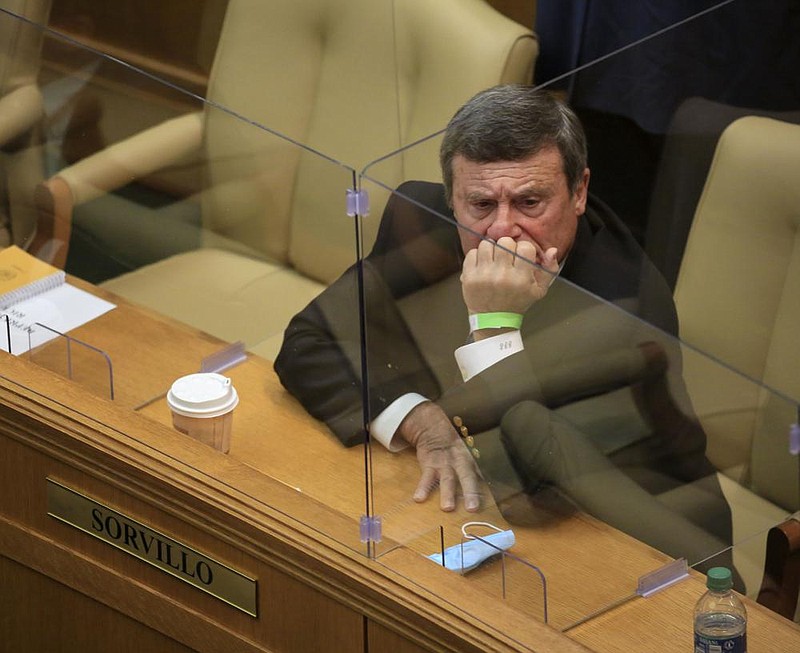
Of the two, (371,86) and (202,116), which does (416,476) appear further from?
(371,86)

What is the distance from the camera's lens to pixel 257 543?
177 cm

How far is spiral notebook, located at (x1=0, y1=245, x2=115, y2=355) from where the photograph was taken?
7.00ft

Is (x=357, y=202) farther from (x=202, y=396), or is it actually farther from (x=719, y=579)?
(x=719, y=579)

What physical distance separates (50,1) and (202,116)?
1.22m

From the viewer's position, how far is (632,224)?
2.35m

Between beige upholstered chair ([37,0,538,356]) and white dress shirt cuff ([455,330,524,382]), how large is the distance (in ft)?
0.56

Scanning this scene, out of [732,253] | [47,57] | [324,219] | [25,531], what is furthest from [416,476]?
[47,57]

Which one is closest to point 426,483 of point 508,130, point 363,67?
point 508,130

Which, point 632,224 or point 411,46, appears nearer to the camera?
point 632,224

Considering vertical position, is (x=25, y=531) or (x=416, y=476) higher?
(x=416, y=476)

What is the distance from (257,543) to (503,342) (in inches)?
Answer: 15.2

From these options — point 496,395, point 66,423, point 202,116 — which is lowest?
point 66,423

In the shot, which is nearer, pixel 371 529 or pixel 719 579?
pixel 719 579

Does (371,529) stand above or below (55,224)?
below
